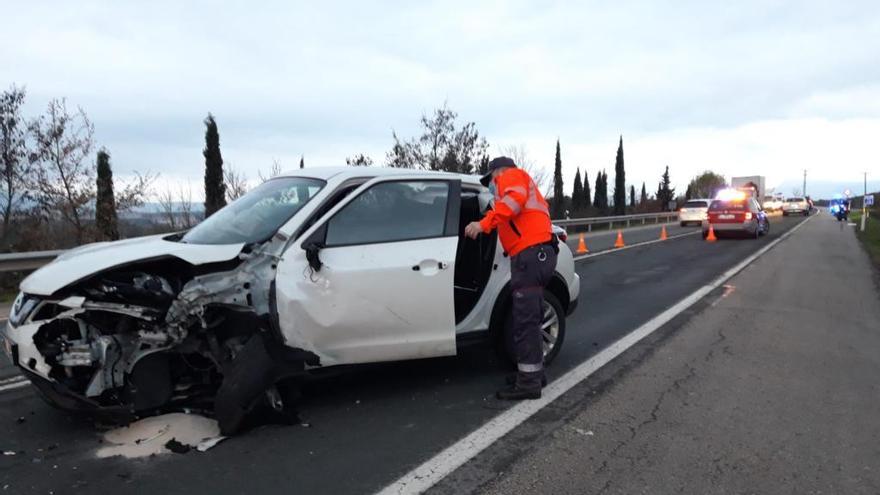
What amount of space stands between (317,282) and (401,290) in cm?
59

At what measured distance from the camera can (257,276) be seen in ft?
13.1

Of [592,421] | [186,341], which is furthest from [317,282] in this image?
[592,421]

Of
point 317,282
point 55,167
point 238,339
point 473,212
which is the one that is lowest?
point 238,339

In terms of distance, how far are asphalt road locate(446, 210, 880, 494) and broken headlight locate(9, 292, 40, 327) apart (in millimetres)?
2699

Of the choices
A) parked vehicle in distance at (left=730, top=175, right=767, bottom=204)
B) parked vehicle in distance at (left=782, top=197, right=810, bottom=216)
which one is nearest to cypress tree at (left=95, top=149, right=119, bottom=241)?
parked vehicle in distance at (left=730, top=175, right=767, bottom=204)

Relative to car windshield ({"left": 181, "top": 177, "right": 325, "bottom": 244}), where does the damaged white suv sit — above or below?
below

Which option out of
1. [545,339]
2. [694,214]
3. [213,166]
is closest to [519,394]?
[545,339]

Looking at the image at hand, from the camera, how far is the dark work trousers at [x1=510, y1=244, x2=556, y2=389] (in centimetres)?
447

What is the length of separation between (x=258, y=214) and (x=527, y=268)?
78.7 inches

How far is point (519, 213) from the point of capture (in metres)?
4.43

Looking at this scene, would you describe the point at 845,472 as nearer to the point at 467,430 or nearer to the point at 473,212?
the point at 467,430

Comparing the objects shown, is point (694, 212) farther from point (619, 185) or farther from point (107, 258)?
point (107, 258)

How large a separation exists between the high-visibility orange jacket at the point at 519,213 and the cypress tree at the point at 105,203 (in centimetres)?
1334

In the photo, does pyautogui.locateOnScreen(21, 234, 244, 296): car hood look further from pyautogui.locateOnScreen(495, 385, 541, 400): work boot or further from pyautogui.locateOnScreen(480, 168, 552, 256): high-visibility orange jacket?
pyautogui.locateOnScreen(495, 385, 541, 400): work boot
